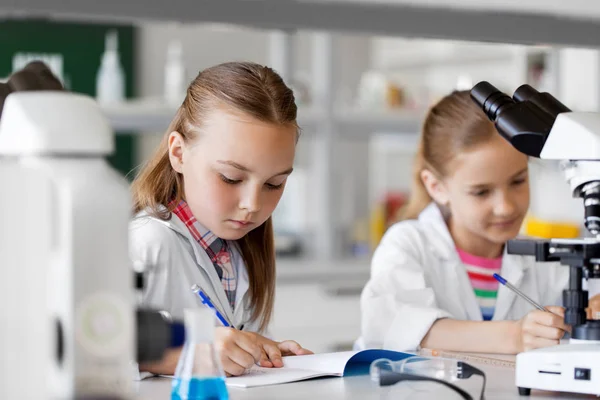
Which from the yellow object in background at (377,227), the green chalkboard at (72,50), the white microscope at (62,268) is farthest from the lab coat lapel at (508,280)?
the green chalkboard at (72,50)

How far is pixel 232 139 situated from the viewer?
4.61 feet

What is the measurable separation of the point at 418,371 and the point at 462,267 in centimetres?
69

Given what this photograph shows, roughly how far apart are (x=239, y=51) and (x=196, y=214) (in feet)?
13.2

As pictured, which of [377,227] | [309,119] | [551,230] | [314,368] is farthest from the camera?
[377,227]

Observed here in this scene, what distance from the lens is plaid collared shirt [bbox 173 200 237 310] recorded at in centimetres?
151

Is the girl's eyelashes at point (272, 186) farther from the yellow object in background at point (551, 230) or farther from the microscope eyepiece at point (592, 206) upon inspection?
the yellow object in background at point (551, 230)

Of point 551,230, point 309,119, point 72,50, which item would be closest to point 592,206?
point 551,230

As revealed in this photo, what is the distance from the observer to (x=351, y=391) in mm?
1144

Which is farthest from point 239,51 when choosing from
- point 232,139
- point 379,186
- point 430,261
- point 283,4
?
point 283,4

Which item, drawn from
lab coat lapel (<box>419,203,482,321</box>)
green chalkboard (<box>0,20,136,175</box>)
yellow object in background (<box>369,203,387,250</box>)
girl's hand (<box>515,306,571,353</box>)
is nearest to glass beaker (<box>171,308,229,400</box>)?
girl's hand (<box>515,306,571,353</box>)

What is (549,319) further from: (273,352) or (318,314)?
(318,314)

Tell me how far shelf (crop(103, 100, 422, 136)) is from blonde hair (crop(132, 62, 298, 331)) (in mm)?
2319

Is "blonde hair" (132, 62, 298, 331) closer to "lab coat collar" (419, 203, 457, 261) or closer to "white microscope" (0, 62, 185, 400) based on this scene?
"lab coat collar" (419, 203, 457, 261)

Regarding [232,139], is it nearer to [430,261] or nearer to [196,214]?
[196,214]
